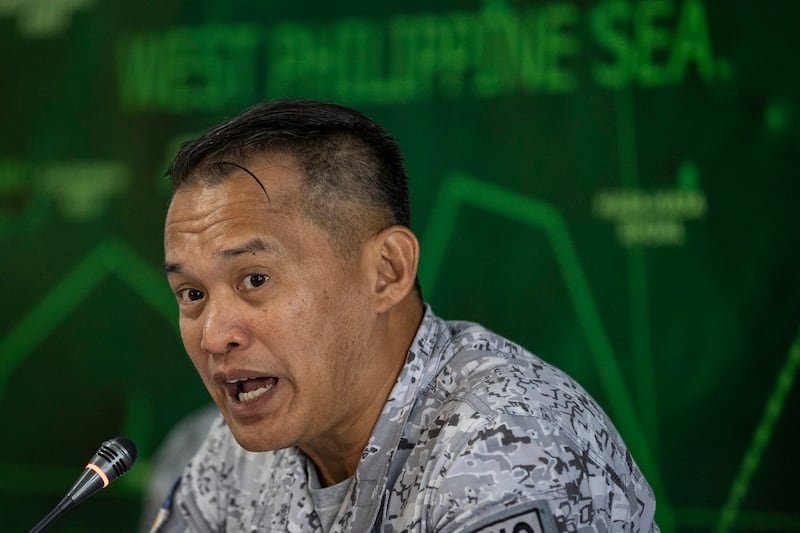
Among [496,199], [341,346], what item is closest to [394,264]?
[341,346]

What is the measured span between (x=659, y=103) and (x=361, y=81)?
770 mm

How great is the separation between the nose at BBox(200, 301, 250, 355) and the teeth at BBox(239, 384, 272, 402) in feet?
0.22

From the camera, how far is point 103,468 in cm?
122

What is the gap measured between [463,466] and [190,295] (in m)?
0.45

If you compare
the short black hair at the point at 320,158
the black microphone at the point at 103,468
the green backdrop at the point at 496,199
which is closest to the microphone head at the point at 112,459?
the black microphone at the point at 103,468

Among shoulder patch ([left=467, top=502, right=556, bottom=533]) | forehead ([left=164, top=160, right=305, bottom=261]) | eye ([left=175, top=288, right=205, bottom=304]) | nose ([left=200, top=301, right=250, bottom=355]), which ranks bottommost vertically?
shoulder patch ([left=467, top=502, right=556, bottom=533])

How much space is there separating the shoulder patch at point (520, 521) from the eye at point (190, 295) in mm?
497

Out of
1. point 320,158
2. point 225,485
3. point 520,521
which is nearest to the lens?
point 520,521

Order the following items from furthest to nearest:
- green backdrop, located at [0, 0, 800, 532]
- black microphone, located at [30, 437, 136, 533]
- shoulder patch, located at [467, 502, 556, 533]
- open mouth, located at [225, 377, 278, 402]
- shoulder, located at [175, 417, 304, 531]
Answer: green backdrop, located at [0, 0, 800, 532], shoulder, located at [175, 417, 304, 531], open mouth, located at [225, 377, 278, 402], black microphone, located at [30, 437, 136, 533], shoulder patch, located at [467, 502, 556, 533]

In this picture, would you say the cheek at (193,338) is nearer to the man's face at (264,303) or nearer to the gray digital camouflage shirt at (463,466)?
the man's face at (264,303)

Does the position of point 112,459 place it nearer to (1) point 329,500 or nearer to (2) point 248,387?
(2) point 248,387

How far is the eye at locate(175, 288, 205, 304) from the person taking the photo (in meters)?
1.32

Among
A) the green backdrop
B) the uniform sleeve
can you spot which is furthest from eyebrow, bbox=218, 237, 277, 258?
the green backdrop

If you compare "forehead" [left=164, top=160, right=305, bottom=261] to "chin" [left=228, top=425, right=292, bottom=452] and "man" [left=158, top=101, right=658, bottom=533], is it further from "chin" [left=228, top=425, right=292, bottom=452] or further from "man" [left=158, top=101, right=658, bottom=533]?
"chin" [left=228, top=425, right=292, bottom=452]
